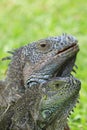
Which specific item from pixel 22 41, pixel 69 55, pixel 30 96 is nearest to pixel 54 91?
pixel 30 96

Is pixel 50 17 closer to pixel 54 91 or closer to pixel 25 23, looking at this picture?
pixel 25 23

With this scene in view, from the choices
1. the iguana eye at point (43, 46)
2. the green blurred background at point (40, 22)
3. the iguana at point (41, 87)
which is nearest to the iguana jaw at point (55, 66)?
the iguana at point (41, 87)

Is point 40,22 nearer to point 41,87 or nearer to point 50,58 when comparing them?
point 50,58

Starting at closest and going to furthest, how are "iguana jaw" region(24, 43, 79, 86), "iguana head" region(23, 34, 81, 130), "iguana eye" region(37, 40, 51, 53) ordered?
"iguana head" region(23, 34, 81, 130)
"iguana jaw" region(24, 43, 79, 86)
"iguana eye" region(37, 40, 51, 53)

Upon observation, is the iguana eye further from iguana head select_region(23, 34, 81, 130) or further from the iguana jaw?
the iguana jaw

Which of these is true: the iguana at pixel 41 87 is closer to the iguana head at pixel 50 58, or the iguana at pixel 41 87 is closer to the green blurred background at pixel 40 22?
the iguana head at pixel 50 58

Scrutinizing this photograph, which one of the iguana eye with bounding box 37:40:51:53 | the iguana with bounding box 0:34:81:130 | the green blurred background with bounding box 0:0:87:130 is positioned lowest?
the iguana with bounding box 0:34:81:130

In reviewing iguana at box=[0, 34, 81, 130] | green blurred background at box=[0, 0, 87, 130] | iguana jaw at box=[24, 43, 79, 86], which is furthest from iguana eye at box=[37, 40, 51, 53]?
green blurred background at box=[0, 0, 87, 130]
